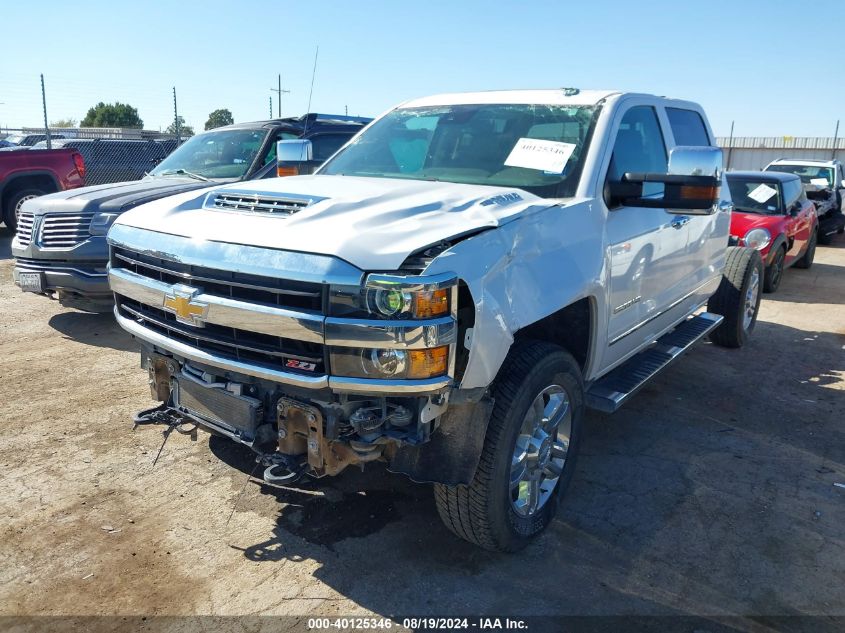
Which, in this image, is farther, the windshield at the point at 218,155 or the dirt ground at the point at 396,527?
the windshield at the point at 218,155

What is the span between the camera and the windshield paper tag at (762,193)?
9.52 m

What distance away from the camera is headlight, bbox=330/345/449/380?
242cm

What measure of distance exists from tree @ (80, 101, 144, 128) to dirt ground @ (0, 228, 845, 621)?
5973cm

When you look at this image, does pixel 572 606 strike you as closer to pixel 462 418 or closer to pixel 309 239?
Answer: pixel 462 418

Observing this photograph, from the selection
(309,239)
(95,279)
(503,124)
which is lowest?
(95,279)

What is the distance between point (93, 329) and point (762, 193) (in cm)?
869

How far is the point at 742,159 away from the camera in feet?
101

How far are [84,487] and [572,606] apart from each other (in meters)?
2.58

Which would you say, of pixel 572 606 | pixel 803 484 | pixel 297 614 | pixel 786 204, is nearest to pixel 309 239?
pixel 297 614

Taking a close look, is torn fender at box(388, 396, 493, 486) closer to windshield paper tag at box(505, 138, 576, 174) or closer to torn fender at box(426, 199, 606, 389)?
torn fender at box(426, 199, 606, 389)

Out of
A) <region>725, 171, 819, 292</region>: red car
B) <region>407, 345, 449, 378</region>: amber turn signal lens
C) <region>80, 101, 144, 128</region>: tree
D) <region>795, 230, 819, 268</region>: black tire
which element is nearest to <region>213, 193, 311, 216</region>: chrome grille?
<region>407, 345, 449, 378</region>: amber turn signal lens

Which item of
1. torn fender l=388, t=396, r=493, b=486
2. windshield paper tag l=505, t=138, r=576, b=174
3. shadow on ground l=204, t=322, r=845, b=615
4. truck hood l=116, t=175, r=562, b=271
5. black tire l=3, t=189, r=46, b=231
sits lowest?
shadow on ground l=204, t=322, r=845, b=615

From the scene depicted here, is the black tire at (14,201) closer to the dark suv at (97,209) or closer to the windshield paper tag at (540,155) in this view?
the dark suv at (97,209)

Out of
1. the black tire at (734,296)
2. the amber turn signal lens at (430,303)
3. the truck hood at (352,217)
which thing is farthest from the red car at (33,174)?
the amber turn signal lens at (430,303)
